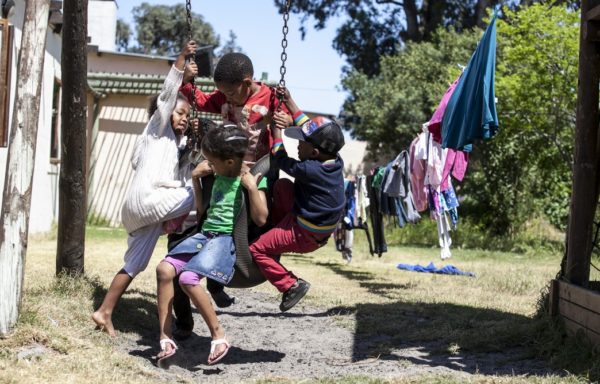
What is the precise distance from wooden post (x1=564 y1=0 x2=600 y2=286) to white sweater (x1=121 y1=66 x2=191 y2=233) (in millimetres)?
2937

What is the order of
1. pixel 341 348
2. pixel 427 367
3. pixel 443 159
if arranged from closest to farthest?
pixel 427 367, pixel 341 348, pixel 443 159

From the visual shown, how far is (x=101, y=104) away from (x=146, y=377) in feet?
50.7

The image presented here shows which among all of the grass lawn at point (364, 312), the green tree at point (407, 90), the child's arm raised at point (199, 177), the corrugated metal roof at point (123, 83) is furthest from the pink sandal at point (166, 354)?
the green tree at point (407, 90)

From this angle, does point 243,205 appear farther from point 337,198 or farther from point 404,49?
point 404,49

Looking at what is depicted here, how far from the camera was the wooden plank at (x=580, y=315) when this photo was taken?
5.46m

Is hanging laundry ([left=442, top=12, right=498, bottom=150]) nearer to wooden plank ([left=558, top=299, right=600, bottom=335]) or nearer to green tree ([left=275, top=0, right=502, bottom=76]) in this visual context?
wooden plank ([left=558, top=299, right=600, bottom=335])

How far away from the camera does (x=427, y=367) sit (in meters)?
5.53

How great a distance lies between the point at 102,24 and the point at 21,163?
21.8m

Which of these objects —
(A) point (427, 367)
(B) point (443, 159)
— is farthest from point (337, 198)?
(B) point (443, 159)

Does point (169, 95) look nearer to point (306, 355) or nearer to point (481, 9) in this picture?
point (306, 355)

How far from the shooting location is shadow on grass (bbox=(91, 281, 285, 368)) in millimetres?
5773

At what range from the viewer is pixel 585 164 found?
6105 millimetres

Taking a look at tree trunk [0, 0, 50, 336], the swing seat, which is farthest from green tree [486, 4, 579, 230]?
tree trunk [0, 0, 50, 336]

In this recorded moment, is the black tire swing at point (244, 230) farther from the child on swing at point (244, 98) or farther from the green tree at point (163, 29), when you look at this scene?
the green tree at point (163, 29)
